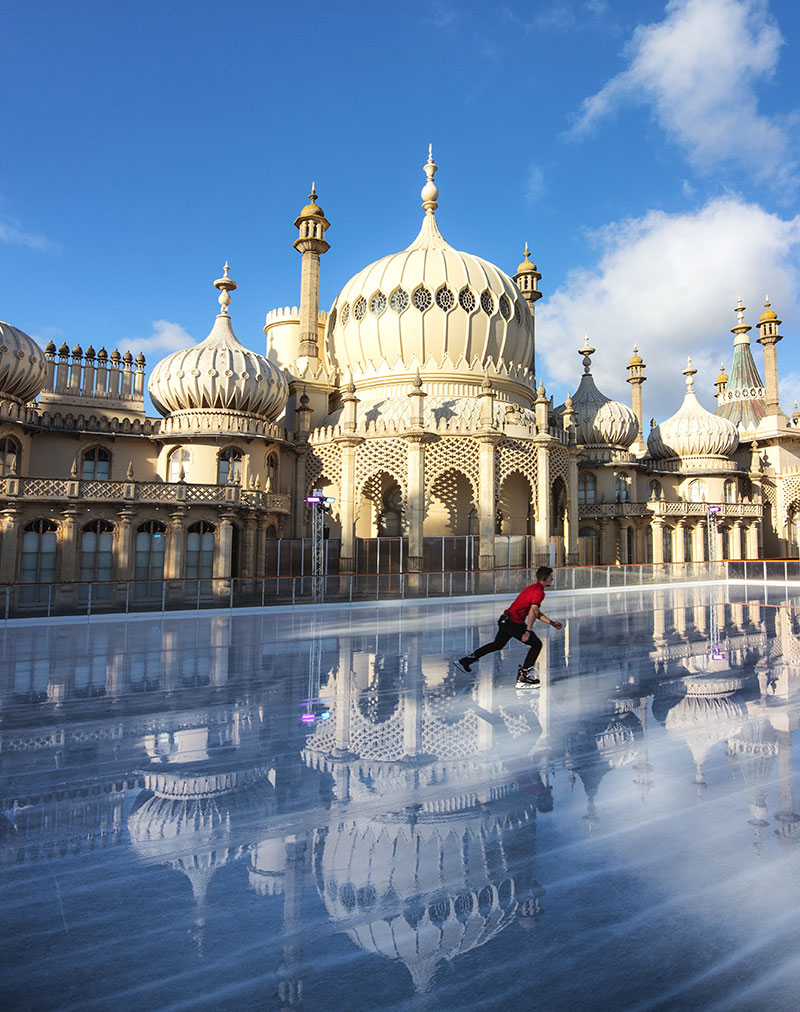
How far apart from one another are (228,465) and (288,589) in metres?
10.6

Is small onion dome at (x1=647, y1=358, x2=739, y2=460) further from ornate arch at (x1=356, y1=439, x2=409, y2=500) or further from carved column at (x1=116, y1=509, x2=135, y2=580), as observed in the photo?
carved column at (x1=116, y1=509, x2=135, y2=580)

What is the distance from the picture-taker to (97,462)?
26516 millimetres

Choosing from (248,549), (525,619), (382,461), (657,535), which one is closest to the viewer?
(525,619)

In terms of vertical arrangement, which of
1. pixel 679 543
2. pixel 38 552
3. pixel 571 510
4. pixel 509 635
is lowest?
pixel 509 635

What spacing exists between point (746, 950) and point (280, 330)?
1484 inches

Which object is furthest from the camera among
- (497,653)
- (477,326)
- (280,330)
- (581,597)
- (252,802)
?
(280,330)

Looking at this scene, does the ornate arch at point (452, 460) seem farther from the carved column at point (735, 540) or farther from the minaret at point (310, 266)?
the carved column at point (735, 540)

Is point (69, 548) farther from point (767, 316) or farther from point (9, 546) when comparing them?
point (767, 316)

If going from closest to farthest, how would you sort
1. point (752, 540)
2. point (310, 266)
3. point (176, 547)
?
point (176, 547) < point (310, 266) < point (752, 540)

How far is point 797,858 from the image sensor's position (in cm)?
328

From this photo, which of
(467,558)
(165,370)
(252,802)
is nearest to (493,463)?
(467,558)

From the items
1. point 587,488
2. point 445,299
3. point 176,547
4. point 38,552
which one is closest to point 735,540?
point 587,488

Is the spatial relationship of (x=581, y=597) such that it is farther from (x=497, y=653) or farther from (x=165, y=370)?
(x=165, y=370)

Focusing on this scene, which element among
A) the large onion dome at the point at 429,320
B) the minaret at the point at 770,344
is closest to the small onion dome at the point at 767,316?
the minaret at the point at 770,344
